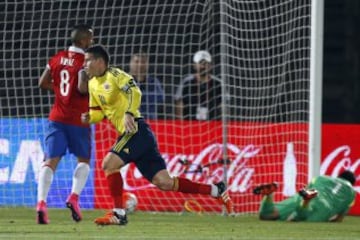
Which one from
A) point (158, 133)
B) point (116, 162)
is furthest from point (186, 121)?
point (116, 162)

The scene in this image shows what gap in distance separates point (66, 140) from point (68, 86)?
0.57 metres

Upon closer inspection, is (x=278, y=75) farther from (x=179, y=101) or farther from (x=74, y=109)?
(x=74, y=109)

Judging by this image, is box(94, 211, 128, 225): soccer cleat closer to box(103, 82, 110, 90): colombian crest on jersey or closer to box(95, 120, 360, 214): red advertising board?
box(103, 82, 110, 90): colombian crest on jersey

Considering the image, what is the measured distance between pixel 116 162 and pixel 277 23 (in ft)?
15.2

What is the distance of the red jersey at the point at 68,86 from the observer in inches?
567

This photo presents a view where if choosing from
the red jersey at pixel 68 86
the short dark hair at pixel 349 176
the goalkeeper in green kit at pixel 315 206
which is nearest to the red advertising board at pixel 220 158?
the short dark hair at pixel 349 176

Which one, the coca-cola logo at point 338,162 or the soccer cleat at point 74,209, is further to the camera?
the coca-cola logo at point 338,162

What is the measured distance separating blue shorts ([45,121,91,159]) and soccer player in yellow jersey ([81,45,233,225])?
735 mm

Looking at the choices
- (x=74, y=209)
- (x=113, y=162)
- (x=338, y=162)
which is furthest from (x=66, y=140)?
(x=338, y=162)

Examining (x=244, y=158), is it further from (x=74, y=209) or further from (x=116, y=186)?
(x=116, y=186)

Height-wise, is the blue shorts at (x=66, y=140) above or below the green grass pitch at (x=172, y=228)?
above

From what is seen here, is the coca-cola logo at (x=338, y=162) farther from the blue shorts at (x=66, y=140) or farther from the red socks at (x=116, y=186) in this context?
the red socks at (x=116, y=186)

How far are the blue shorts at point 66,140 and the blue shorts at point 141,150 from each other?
119cm

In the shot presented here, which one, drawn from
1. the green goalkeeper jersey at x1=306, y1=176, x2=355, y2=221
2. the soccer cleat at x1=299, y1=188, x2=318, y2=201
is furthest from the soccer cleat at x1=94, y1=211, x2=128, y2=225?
the green goalkeeper jersey at x1=306, y1=176, x2=355, y2=221
